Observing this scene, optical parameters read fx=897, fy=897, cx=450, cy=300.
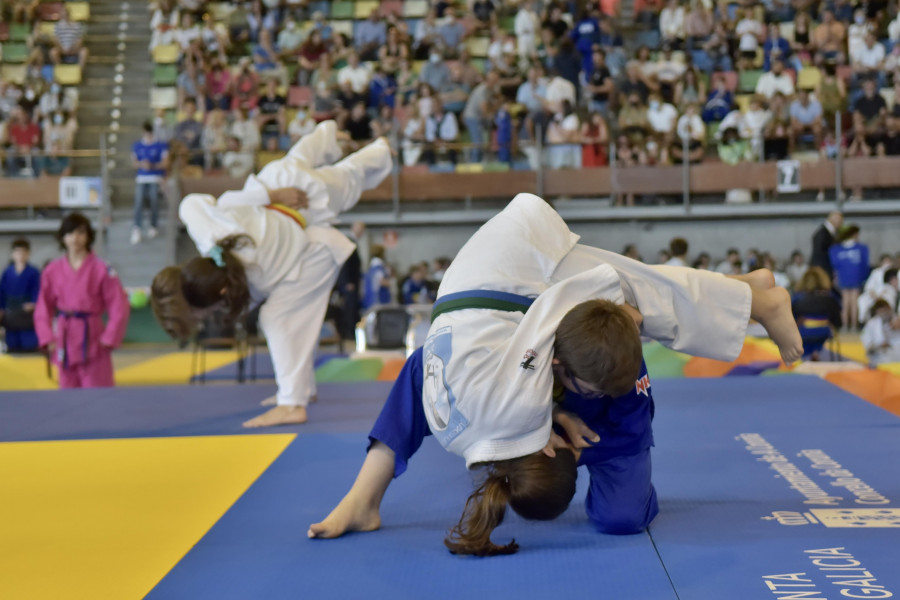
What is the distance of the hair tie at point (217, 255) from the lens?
3748 mm

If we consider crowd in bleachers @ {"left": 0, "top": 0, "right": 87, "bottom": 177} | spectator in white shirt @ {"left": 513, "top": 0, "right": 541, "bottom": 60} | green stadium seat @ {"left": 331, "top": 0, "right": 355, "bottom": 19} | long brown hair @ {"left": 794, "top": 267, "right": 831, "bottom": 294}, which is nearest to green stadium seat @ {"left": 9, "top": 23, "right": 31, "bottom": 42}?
crowd in bleachers @ {"left": 0, "top": 0, "right": 87, "bottom": 177}

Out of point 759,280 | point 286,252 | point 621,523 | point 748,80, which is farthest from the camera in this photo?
point 748,80

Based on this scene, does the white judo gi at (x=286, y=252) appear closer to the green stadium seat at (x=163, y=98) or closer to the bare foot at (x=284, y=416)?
the bare foot at (x=284, y=416)

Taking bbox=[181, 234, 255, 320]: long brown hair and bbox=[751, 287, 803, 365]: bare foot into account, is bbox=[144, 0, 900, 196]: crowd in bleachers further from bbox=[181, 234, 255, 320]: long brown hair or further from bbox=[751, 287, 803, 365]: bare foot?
bbox=[751, 287, 803, 365]: bare foot

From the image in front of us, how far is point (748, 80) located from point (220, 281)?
9559 millimetres

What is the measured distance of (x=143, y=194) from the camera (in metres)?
9.69

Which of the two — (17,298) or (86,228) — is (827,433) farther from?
(17,298)

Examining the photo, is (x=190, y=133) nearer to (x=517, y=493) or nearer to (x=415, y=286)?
(x=415, y=286)

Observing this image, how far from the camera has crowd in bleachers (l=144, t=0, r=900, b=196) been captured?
10.2m

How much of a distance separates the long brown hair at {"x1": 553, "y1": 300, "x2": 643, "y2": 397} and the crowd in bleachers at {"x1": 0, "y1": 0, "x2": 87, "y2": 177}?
30.4 ft

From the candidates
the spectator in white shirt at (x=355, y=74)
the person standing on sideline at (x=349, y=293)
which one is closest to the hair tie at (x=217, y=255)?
the person standing on sideline at (x=349, y=293)

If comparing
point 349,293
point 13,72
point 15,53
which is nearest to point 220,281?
point 349,293

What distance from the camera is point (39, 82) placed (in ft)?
39.0

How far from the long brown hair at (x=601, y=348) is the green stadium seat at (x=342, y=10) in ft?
39.4
